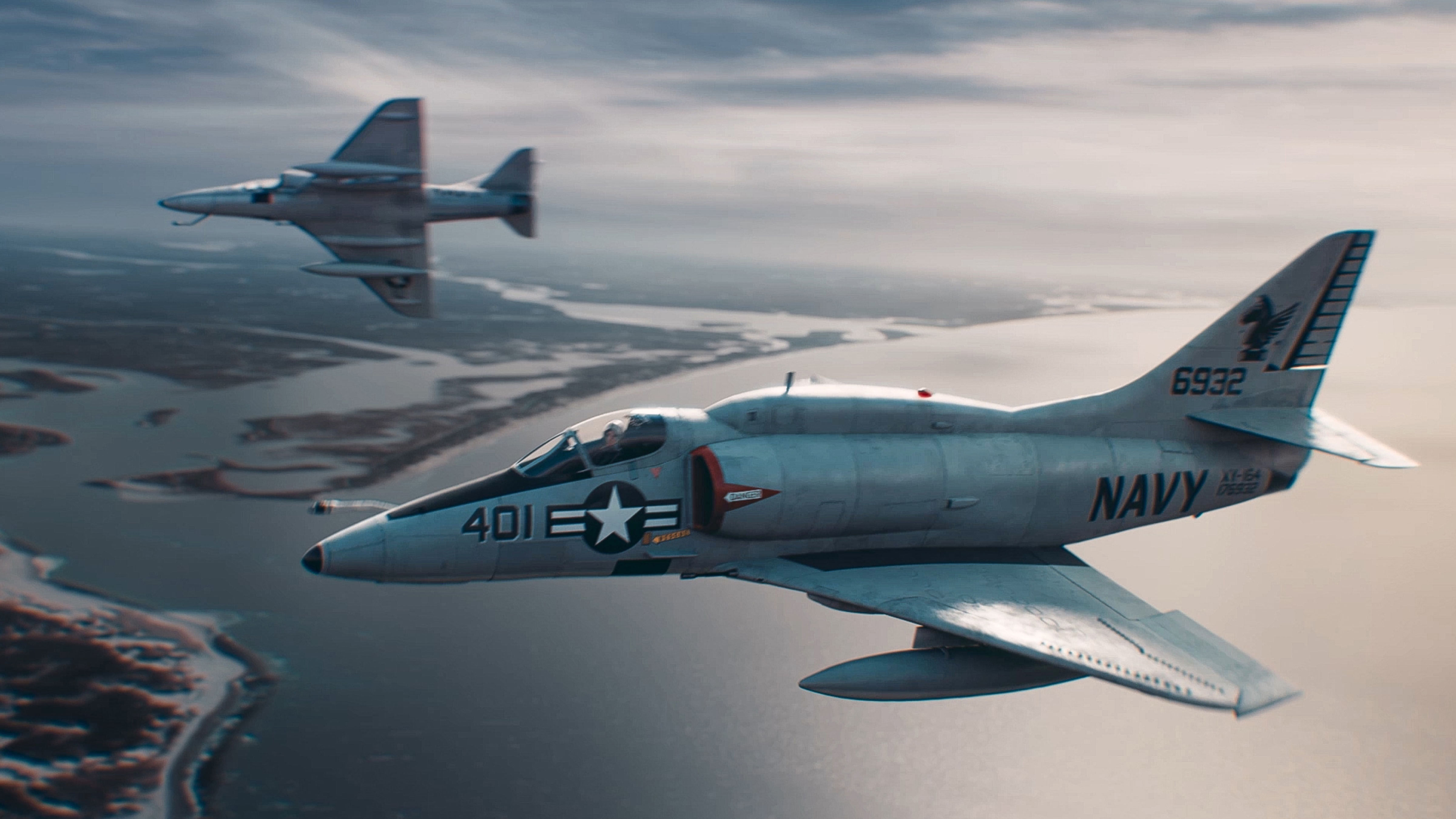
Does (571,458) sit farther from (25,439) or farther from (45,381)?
(45,381)

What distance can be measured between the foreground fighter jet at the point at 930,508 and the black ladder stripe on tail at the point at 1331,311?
0.05 meters

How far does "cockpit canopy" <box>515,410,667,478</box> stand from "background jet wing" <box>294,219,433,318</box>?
555 inches

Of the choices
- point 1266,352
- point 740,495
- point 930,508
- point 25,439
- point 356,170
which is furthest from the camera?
point 25,439

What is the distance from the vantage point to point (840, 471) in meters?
16.5

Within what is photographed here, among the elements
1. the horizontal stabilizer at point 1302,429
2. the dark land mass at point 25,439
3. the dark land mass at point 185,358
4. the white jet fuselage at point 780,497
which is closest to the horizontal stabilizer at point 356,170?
the white jet fuselage at point 780,497

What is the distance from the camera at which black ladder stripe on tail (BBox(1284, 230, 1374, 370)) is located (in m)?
19.9

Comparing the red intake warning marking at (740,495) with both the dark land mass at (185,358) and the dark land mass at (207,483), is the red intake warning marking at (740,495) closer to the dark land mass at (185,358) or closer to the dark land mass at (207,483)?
the dark land mass at (207,483)

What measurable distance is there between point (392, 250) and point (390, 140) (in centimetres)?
376

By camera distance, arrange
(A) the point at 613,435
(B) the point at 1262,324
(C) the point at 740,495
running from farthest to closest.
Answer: (B) the point at 1262,324
(A) the point at 613,435
(C) the point at 740,495

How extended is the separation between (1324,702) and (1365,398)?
13938 centimetres

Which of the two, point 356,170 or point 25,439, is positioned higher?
point 356,170

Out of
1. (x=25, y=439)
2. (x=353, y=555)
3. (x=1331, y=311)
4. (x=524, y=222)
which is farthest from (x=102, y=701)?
(x=25, y=439)

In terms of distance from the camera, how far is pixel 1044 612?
15.8 m

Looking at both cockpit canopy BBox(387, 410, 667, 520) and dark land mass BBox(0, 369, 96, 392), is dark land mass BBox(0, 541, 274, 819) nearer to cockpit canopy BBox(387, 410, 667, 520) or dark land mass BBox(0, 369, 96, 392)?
cockpit canopy BBox(387, 410, 667, 520)
